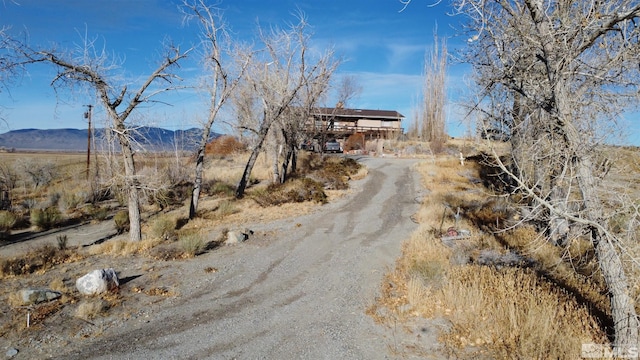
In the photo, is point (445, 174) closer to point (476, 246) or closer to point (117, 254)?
point (476, 246)

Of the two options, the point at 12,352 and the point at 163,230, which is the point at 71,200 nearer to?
the point at 163,230

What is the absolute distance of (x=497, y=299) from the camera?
6.43 m

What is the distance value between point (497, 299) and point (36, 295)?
322 inches

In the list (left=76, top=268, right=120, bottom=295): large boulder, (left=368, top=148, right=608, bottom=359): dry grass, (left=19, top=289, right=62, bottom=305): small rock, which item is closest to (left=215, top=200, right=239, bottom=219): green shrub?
(left=76, top=268, right=120, bottom=295): large boulder

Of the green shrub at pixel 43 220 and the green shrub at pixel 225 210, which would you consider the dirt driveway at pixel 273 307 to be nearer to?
the green shrub at pixel 225 210

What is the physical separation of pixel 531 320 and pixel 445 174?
19.9 m

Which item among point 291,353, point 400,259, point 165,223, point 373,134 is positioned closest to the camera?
point 291,353

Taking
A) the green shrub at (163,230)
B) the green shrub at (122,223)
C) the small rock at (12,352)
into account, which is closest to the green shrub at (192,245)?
the green shrub at (163,230)

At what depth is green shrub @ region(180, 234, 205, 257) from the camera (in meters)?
10.3

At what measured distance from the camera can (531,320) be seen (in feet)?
18.2

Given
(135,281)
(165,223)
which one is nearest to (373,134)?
(165,223)

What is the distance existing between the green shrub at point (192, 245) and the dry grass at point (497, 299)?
536 centimetres

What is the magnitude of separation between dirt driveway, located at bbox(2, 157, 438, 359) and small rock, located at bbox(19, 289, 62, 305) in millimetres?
1477

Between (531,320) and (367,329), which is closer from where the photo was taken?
(531,320)
